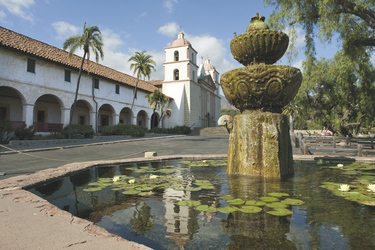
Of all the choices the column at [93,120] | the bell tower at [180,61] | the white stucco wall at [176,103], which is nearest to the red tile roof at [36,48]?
the column at [93,120]

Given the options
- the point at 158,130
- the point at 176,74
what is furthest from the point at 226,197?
the point at 176,74

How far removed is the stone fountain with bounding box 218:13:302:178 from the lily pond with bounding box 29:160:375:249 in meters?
0.54

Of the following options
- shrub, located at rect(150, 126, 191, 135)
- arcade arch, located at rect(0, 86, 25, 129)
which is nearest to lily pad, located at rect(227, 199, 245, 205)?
arcade arch, located at rect(0, 86, 25, 129)

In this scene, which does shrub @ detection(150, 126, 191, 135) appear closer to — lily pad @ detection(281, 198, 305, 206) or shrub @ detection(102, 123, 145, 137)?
shrub @ detection(102, 123, 145, 137)

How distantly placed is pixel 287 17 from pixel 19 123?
54.7 ft

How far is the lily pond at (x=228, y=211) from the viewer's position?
5.22 ft

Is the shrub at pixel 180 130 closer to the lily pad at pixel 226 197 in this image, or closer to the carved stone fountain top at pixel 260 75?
the carved stone fountain top at pixel 260 75

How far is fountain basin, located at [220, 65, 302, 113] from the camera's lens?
4008 millimetres

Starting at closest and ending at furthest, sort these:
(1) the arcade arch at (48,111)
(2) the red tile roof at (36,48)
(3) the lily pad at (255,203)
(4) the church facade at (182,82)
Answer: (3) the lily pad at (255,203) → (2) the red tile roof at (36,48) → (1) the arcade arch at (48,111) → (4) the church facade at (182,82)

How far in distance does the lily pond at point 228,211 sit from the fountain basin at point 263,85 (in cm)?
149

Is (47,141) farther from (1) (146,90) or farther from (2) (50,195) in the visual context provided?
(1) (146,90)

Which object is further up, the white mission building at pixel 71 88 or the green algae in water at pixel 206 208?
the white mission building at pixel 71 88

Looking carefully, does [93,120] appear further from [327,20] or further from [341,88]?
[341,88]

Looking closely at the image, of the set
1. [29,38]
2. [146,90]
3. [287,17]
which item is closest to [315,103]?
[287,17]
